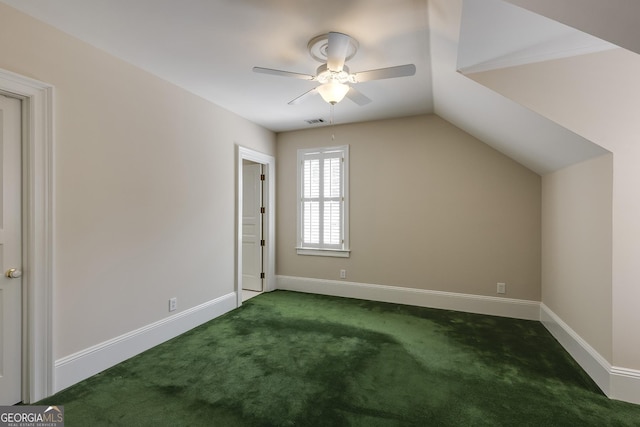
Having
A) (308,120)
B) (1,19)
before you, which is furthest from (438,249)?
(1,19)

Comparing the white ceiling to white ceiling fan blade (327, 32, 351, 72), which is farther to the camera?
white ceiling fan blade (327, 32, 351, 72)

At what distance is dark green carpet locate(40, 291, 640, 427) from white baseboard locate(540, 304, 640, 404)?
63 mm

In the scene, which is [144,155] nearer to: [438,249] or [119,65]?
[119,65]

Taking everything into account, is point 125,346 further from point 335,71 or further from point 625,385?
point 625,385

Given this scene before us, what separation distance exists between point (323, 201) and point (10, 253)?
3541 mm

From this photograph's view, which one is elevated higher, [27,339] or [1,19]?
[1,19]

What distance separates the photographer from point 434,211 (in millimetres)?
4121

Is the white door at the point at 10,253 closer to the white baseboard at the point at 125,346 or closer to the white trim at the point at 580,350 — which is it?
the white baseboard at the point at 125,346

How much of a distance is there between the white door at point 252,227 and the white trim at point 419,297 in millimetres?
423

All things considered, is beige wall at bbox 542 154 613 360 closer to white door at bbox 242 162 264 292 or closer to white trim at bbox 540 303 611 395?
white trim at bbox 540 303 611 395

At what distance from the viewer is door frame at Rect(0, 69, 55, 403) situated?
208 centimetres

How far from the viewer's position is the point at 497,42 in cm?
202

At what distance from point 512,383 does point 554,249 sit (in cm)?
168

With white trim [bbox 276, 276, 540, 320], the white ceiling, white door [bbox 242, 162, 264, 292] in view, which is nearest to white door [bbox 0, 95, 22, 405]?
the white ceiling
